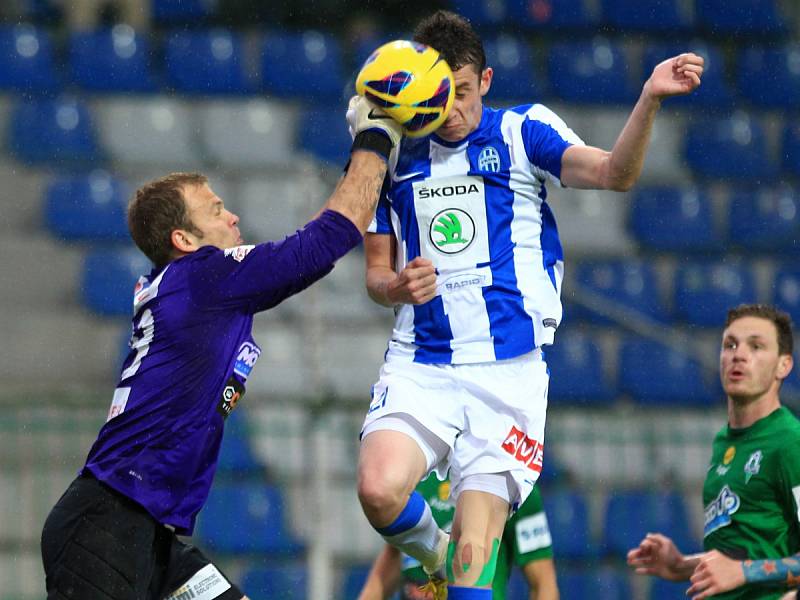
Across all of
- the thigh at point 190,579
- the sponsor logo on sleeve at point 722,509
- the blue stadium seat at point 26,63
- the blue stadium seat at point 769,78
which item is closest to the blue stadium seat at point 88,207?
the blue stadium seat at point 26,63

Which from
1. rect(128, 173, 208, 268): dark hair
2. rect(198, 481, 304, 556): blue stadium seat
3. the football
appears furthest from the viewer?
rect(198, 481, 304, 556): blue stadium seat

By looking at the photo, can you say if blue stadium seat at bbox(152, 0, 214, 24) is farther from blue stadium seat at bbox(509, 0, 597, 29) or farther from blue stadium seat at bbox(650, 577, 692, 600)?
blue stadium seat at bbox(650, 577, 692, 600)

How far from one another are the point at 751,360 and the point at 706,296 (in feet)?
18.0

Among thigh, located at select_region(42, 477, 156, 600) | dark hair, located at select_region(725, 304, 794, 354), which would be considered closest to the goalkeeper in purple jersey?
thigh, located at select_region(42, 477, 156, 600)

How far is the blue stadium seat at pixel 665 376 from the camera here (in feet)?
34.0

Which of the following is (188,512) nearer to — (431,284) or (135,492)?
A: (135,492)

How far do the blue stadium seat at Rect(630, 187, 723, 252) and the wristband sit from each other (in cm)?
752

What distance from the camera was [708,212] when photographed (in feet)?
39.7

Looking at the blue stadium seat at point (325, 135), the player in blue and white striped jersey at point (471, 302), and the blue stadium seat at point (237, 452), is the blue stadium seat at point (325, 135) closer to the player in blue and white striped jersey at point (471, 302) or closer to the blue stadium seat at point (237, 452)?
the blue stadium seat at point (237, 452)

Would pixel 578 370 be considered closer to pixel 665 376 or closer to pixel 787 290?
pixel 665 376

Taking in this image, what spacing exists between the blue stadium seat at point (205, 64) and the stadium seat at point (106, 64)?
276mm

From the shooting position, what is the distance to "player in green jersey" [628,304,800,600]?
5441 millimetres

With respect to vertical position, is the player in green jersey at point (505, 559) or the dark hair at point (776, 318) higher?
the dark hair at point (776, 318)

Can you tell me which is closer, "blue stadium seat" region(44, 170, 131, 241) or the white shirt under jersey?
the white shirt under jersey
